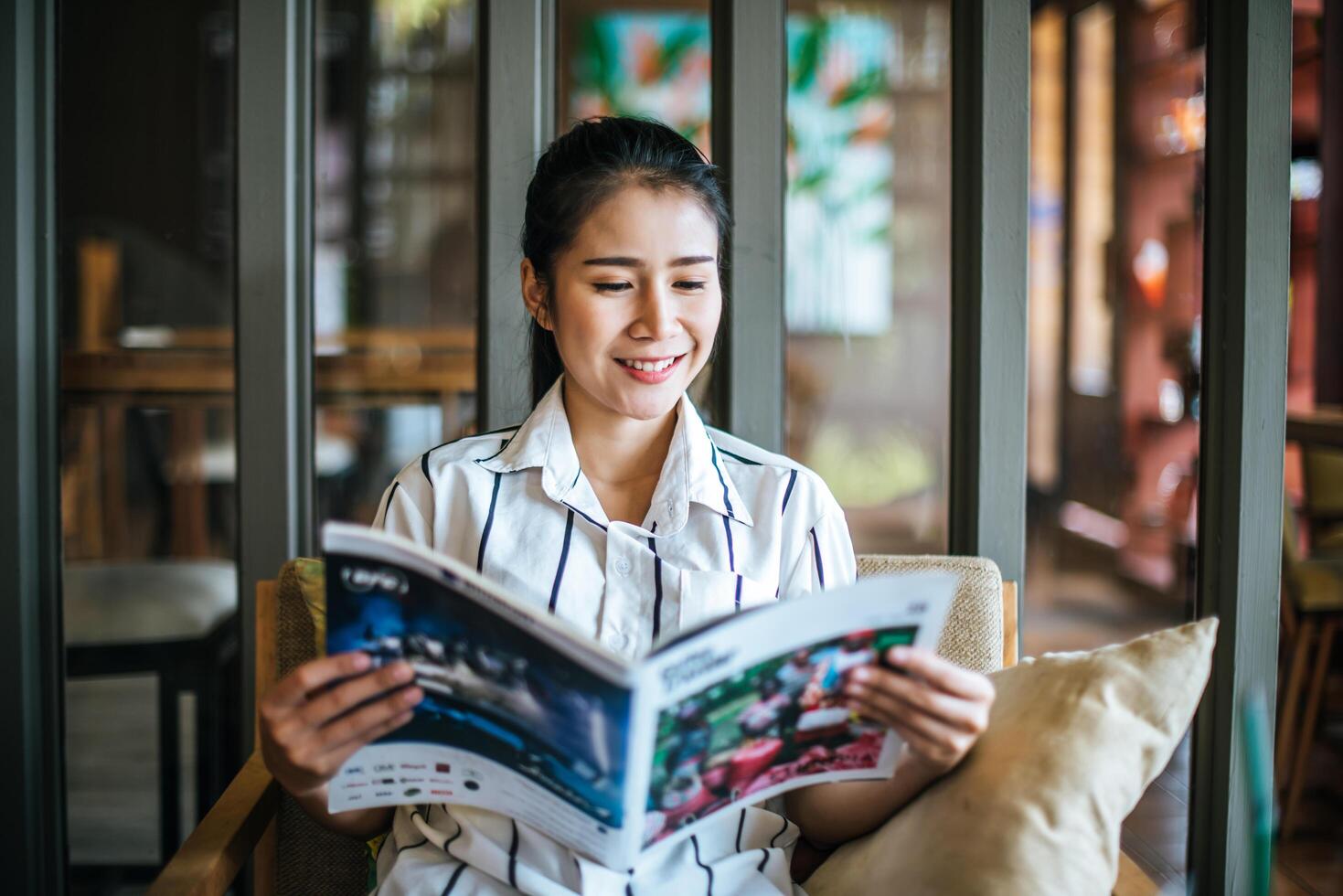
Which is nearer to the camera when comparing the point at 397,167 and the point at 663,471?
the point at 663,471

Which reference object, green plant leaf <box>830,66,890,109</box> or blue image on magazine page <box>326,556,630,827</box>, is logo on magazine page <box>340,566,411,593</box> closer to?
blue image on magazine page <box>326,556,630,827</box>

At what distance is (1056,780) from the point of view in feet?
2.86

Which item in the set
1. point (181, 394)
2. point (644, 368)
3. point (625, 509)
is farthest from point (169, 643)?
point (644, 368)

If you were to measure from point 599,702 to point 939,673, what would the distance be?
28cm

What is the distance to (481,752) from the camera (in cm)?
86

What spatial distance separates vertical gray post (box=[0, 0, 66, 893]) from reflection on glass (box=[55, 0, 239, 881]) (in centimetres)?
5

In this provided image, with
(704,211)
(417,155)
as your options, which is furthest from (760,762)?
(417,155)

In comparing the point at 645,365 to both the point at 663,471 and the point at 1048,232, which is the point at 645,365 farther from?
the point at 1048,232

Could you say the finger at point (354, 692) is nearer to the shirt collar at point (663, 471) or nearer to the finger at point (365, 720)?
the finger at point (365, 720)

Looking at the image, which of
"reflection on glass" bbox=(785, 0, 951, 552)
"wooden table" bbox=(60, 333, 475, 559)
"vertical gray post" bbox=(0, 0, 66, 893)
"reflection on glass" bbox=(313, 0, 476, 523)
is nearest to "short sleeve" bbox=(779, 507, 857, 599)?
"wooden table" bbox=(60, 333, 475, 559)

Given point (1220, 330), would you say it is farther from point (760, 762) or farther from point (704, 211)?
point (760, 762)

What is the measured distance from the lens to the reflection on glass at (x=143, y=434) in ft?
5.72

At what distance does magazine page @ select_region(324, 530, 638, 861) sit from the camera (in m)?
0.76

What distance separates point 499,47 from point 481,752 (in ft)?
2.86
